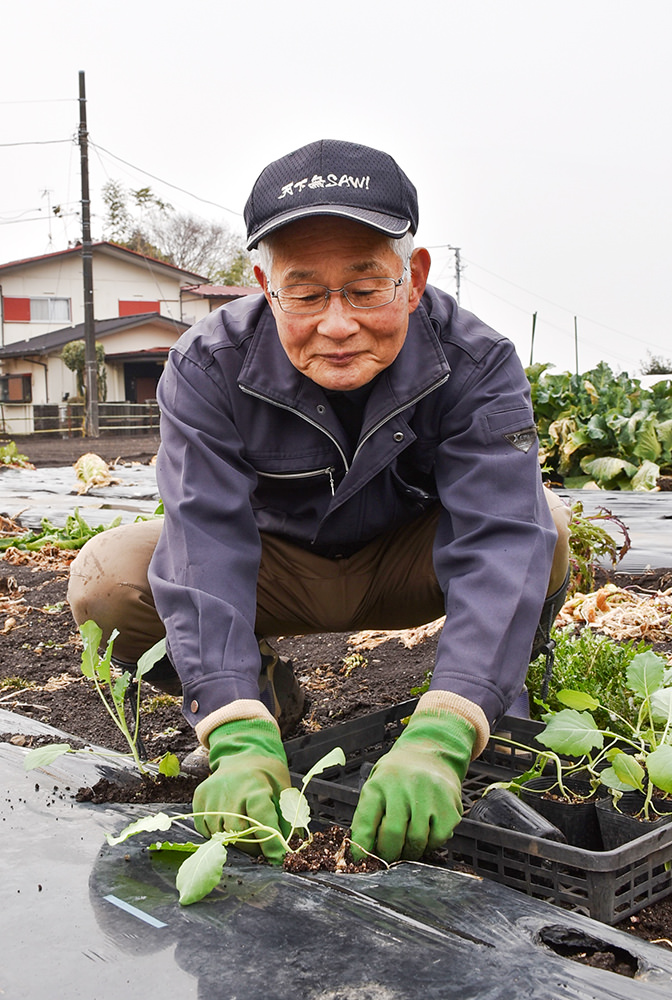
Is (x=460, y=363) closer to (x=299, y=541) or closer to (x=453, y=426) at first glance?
(x=453, y=426)

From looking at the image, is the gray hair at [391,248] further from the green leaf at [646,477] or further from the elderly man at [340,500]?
the green leaf at [646,477]

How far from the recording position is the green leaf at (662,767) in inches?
58.8

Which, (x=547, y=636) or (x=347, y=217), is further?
(x=547, y=636)

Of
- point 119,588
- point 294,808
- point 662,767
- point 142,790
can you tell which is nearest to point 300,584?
point 119,588

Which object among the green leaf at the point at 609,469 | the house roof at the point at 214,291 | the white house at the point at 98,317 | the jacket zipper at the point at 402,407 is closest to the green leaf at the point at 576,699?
the jacket zipper at the point at 402,407

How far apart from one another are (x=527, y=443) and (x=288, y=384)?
20.8 inches

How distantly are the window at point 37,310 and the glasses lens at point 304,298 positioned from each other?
91.6 ft

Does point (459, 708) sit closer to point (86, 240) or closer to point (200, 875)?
point (200, 875)

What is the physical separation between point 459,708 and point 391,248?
0.88m

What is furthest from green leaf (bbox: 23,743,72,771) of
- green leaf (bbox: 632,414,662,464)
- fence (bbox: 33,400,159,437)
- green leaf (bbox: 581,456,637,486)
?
fence (bbox: 33,400,159,437)

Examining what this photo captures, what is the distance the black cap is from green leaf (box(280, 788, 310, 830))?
39.5 inches

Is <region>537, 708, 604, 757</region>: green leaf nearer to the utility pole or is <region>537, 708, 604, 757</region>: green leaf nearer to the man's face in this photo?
the man's face

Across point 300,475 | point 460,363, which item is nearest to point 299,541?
point 300,475

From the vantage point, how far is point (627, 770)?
1619mm
